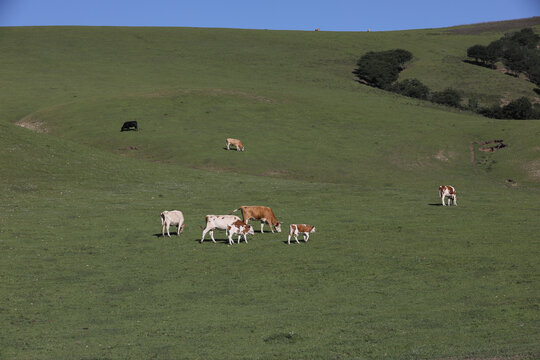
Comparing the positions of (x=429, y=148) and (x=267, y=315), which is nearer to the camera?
(x=267, y=315)

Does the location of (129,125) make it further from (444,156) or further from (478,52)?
(478,52)

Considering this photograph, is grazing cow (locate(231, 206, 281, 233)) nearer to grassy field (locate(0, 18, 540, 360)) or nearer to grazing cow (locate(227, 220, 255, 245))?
grassy field (locate(0, 18, 540, 360))

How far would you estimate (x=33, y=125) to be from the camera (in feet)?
254

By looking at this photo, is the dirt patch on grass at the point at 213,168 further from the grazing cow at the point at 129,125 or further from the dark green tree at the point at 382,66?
the dark green tree at the point at 382,66

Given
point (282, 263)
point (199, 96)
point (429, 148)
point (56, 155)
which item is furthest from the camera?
point (199, 96)

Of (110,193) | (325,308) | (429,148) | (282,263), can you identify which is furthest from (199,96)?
(325,308)

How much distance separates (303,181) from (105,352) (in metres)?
42.9

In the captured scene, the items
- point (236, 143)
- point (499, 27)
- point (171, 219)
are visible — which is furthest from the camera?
point (499, 27)

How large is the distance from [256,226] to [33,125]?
49159mm

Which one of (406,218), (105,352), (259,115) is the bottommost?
(105,352)

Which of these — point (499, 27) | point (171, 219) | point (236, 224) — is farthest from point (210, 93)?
point (499, 27)

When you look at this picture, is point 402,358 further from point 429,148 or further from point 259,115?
point 259,115

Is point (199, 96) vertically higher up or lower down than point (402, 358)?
higher up

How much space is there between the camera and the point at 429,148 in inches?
2889
